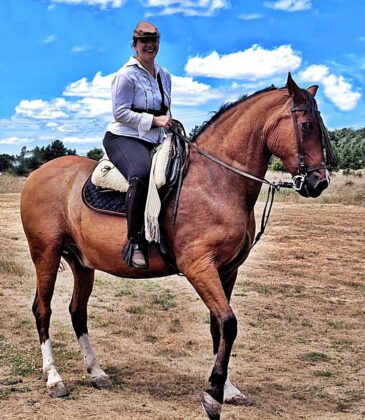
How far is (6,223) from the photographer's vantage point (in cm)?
1831

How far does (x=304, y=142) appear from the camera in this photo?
4930 mm

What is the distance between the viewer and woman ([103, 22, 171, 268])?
5.33m

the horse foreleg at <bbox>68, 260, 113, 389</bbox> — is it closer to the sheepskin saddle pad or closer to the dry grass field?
the dry grass field

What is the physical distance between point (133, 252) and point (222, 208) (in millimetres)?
855

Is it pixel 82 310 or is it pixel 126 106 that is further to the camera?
pixel 82 310

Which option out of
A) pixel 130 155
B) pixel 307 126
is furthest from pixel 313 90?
pixel 130 155

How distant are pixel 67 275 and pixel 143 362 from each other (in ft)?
16.2

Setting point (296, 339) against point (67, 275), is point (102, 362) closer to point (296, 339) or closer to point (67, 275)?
point (296, 339)

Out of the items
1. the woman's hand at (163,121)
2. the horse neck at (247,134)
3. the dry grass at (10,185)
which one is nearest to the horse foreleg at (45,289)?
the woman's hand at (163,121)

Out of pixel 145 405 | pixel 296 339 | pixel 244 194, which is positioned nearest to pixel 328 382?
pixel 296 339

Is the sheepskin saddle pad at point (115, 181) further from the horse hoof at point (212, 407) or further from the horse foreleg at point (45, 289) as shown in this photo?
the horse hoof at point (212, 407)

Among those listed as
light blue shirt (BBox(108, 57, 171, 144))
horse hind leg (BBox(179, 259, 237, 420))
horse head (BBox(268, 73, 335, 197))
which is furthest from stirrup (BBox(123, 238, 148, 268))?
horse head (BBox(268, 73, 335, 197))

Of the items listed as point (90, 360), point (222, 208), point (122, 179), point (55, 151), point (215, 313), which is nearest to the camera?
point (215, 313)

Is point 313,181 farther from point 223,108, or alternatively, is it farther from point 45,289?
point 45,289
